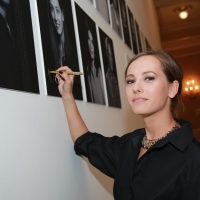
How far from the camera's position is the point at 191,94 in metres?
9.76

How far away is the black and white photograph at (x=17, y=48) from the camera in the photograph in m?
1.05

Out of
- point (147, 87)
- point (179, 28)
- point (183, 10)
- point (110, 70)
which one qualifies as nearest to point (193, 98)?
point (179, 28)

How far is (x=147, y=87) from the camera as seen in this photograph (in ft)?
4.95

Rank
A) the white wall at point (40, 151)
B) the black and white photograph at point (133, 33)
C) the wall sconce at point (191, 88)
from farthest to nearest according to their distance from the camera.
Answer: the wall sconce at point (191, 88) → the black and white photograph at point (133, 33) → the white wall at point (40, 151)

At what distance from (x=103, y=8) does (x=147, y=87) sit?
99cm

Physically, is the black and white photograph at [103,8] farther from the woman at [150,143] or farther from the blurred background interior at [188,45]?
the blurred background interior at [188,45]

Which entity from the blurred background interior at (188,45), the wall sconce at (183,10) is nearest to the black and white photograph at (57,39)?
the wall sconce at (183,10)

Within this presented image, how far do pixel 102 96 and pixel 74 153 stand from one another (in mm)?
516

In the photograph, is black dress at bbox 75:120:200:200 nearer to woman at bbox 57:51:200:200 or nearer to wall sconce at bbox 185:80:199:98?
woman at bbox 57:51:200:200

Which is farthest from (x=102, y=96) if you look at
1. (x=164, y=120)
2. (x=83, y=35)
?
(x=164, y=120)

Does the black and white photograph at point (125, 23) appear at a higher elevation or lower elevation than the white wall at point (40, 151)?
higher

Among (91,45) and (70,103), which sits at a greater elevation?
(91,45)

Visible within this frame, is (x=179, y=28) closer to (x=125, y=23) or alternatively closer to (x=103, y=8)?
(x=125, y=23)

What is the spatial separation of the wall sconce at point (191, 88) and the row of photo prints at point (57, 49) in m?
7.61
